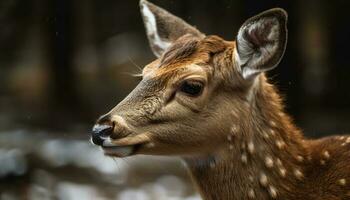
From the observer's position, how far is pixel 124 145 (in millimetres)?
5340

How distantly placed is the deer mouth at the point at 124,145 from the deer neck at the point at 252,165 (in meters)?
0.38

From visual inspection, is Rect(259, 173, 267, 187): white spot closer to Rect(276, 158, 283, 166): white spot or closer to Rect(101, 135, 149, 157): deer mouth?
Rect(276, 158, 283, 166): white spot

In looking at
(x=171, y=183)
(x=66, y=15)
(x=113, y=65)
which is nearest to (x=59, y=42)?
(x=66, y=15)

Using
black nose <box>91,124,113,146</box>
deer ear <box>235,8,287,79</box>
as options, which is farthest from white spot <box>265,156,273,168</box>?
black nose <box>91,124,113,146</box>

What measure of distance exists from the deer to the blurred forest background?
9.17 ft

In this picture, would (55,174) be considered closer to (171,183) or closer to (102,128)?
(171,183)

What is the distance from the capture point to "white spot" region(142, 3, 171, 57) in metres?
6.50

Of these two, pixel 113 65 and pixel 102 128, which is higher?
pixel 102 128

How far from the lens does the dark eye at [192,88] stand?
5.48m

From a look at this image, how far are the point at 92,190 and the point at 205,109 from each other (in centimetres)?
487

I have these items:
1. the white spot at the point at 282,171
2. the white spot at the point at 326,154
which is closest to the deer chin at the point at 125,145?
the white spot at the point at 282,171

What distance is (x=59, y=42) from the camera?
57.1ft

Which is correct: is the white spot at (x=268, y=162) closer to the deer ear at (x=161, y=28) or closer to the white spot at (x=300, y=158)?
the white spot at (x=300, y=158)

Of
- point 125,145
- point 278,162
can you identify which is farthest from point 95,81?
point 125,145
